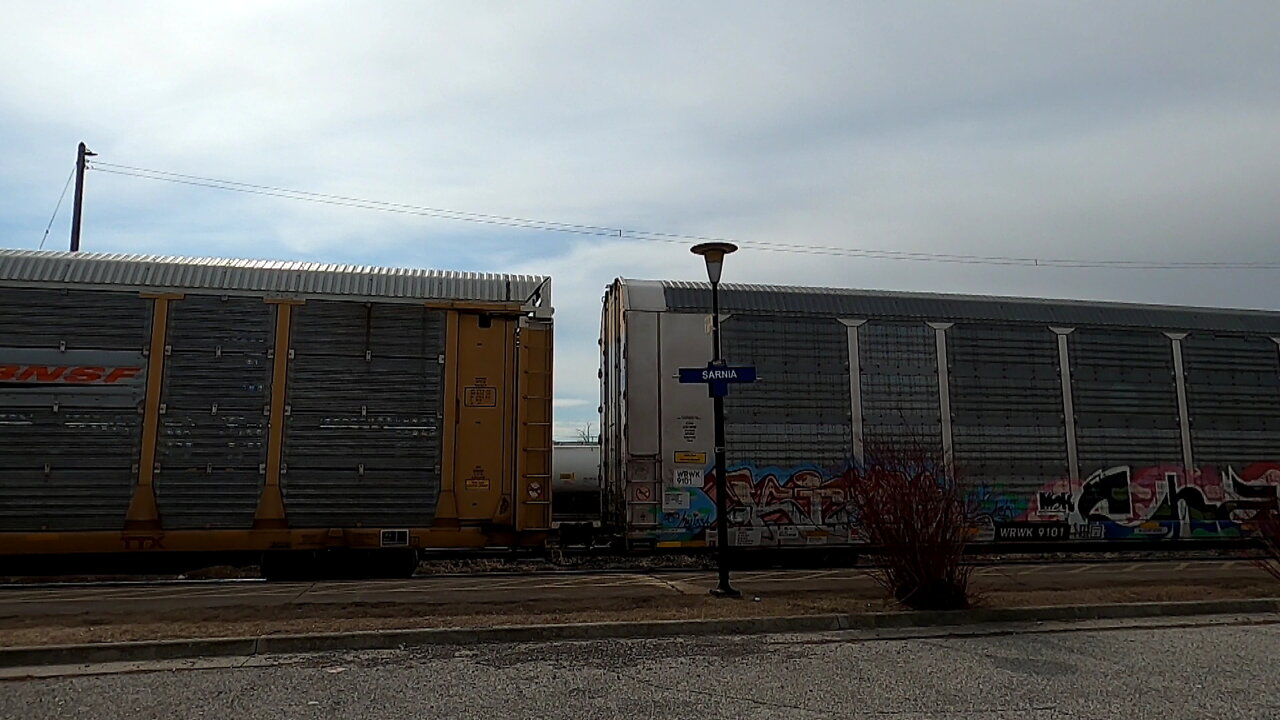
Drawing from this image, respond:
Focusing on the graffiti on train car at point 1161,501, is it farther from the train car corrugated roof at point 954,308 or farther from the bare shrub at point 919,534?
the bare shrub at point 919,534

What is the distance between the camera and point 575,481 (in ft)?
63.1

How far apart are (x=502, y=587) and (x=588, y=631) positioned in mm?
2849

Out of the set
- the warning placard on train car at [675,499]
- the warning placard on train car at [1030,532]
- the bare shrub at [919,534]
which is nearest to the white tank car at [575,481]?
the warning placard on train car at [675,499]

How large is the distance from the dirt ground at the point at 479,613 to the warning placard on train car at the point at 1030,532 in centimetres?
302

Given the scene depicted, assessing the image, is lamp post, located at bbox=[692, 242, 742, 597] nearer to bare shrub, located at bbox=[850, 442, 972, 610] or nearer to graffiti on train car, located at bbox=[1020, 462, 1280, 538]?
bare shrub, located at bbox=[850, 442, 972, 610]

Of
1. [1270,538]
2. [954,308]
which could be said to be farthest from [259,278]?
[1270,538]

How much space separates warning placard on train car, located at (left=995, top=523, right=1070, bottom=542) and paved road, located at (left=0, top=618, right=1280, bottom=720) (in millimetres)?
5358

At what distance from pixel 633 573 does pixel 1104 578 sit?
5.76 m

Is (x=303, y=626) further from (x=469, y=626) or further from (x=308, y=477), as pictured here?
(x=308, y=477)

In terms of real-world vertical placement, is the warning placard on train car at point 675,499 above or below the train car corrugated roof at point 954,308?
below

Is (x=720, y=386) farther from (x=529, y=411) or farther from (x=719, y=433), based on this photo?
(x=529, y=411)

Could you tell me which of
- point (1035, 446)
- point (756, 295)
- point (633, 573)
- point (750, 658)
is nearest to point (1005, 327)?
point (1035, 446)

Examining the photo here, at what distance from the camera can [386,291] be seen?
11703 millimetres

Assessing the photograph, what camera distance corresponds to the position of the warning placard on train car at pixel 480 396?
11.6 m
